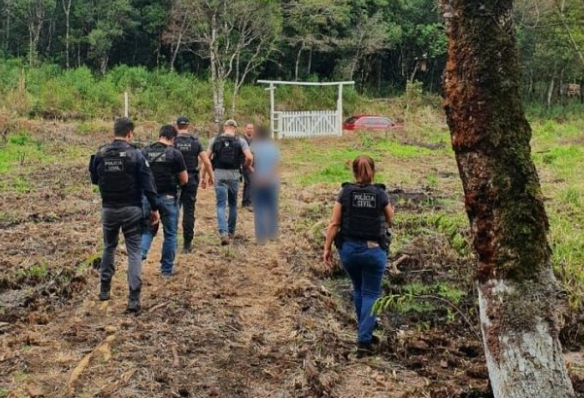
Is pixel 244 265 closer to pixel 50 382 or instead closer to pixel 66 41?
pixel 50 382

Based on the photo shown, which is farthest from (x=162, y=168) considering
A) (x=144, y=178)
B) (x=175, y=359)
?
(x=175, y=359)

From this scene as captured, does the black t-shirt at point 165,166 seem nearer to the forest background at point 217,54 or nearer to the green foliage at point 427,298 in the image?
the green foliage at point 427,298

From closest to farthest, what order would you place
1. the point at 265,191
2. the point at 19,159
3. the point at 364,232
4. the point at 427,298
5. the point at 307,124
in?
the point at 364,232, the point at 427,298, the point at 265,191, the point at 19,159, the point at 307,124

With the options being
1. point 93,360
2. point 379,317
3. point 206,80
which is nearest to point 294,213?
point 379,317

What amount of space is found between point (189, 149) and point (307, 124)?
18397 mm

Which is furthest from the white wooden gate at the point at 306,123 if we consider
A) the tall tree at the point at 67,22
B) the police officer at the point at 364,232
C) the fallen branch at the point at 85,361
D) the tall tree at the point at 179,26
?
the fallen branch at the point at 85,361

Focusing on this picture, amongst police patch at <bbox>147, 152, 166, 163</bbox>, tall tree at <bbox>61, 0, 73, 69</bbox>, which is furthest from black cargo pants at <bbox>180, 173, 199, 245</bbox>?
tall tree at <bbox>61, 0, 73, 69</bbox>

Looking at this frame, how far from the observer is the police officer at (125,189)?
5906 millimetres

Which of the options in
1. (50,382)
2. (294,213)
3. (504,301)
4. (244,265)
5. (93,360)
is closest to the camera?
(504,301)

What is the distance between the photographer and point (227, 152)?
8586 millimetres

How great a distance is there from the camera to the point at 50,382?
4473 mm

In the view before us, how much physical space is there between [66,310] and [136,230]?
1013 millimetres

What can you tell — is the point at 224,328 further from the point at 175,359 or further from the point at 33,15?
the point at 33,15

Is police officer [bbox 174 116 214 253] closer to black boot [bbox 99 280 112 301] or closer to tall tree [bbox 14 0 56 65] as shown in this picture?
black boot [bbox 99 280 112 301]
